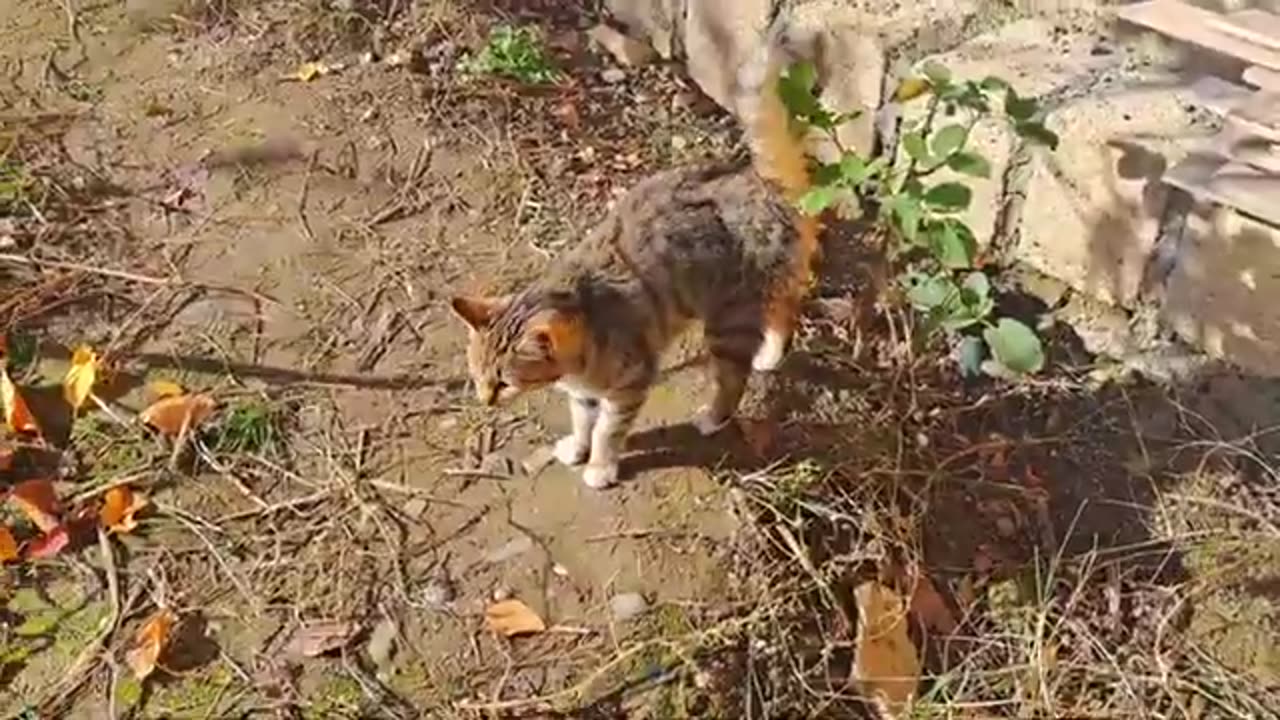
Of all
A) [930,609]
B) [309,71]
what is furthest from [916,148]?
Result: [309,71]

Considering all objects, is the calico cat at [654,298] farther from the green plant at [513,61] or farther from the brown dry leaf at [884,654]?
the green plant at [513,61]

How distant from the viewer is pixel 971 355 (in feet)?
11.7

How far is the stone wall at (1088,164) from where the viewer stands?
11.3 ft

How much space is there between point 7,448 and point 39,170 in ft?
3.27

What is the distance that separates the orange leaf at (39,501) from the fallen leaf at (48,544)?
17 mm

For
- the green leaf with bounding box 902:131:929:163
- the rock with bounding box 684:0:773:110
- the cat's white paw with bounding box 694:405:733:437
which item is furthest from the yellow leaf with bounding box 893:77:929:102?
the rock with bounding box 684:0:773:110

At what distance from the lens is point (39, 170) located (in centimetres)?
390

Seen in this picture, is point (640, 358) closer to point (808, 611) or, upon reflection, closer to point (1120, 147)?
point (808, 611)

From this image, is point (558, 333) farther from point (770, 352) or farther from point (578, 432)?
point (770, 352)

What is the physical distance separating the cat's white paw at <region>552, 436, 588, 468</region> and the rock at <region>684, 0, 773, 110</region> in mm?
1597

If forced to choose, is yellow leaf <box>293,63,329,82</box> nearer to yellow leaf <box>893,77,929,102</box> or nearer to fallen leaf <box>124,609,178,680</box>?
yellow leaf <box>893,77,929,102</box>

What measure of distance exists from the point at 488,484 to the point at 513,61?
5.18ft

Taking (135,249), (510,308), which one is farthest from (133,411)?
(510,308)

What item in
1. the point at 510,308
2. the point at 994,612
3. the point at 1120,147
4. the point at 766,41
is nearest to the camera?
the point at 510,308
